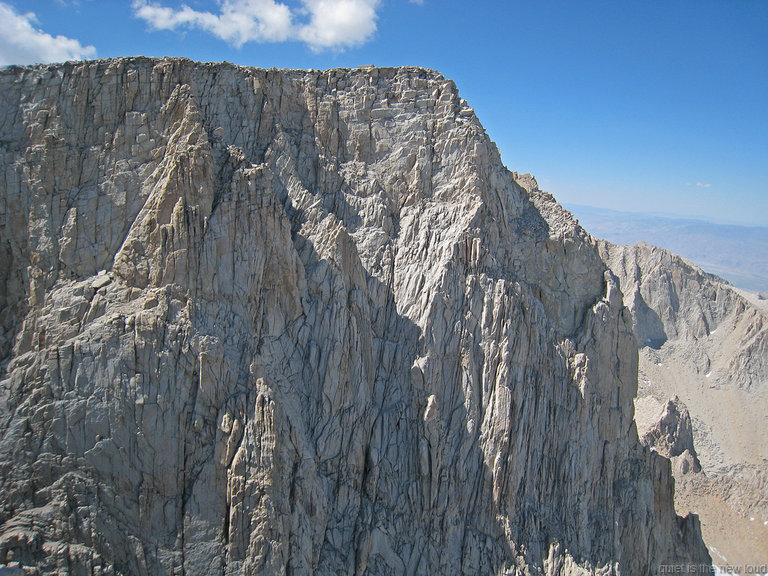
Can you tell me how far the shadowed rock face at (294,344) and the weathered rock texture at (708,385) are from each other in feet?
120

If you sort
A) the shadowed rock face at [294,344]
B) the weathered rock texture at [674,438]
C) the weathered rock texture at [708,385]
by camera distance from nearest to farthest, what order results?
1. the shadowed rock face at [294,344]
2. the weathered rock texture at [708,385]
3. the weathered rock texture at [674,438]

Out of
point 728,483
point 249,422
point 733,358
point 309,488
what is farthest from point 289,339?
point 733,358

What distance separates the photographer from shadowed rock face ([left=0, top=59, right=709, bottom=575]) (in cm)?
2389

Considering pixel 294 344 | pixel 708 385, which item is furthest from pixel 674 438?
pixel 294 344

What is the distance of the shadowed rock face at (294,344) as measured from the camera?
23891 mm

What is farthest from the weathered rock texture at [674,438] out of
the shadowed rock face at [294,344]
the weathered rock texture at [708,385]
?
the shadowed rock face at [294,344]

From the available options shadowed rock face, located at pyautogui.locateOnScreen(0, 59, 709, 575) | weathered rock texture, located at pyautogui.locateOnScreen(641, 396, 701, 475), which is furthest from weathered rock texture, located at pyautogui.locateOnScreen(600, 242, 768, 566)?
shadowed rock face, located at pyautogui.locateOnScreen(0, 59, 709, 575)

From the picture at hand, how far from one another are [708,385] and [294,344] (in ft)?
286

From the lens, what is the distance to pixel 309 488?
1024 inches

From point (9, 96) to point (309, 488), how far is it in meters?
23.6

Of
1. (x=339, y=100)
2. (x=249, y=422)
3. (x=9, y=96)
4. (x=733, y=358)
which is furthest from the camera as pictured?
(x=733, y=358)

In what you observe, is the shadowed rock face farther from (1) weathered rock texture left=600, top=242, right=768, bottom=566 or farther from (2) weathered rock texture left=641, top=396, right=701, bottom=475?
(2) weathered rock texture left=641, top=396, right=701, bottom=475

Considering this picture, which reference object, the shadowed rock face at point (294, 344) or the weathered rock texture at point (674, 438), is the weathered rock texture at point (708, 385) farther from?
the shadowed rock face at point (294, 344)

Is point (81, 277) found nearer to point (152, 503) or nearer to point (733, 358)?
point (152, 503)
